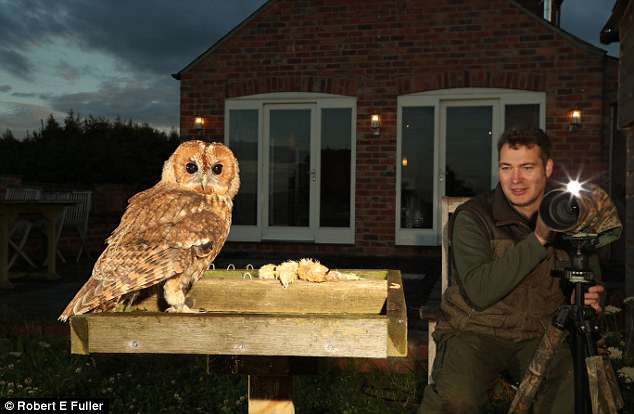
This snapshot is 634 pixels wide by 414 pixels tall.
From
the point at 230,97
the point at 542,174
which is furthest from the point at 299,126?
the point at 542,174

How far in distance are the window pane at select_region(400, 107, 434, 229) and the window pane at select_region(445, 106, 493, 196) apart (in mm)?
288

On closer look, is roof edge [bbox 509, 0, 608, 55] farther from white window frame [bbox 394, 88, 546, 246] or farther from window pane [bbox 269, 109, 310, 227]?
window pane [bbox 269, 109, 310, 227]

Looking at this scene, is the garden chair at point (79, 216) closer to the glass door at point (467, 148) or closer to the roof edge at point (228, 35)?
the roof edge at point (228, 35)

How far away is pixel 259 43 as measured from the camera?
904 cm

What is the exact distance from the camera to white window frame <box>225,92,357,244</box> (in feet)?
29.1

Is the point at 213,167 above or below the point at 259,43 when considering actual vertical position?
below

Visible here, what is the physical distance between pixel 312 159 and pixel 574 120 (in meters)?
3.91

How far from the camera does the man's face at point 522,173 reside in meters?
2.39

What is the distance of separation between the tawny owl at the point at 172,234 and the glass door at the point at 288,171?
278 inches

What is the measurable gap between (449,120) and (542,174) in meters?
6.39

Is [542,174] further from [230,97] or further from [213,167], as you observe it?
[230,97]

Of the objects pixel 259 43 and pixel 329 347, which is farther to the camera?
pixel 259 43

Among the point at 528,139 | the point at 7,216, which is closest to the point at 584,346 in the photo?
the point at 528,139

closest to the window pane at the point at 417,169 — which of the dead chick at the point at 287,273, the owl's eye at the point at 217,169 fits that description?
the dead chick at the point at 287,273
